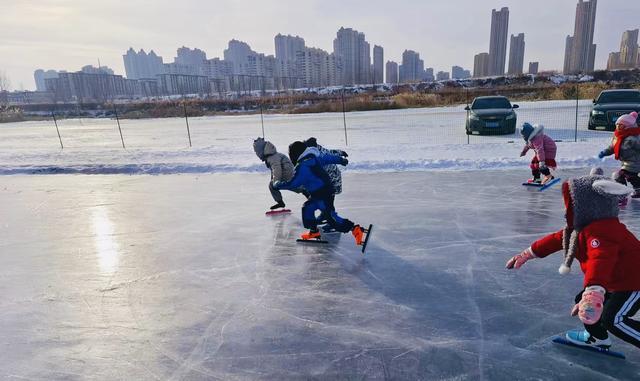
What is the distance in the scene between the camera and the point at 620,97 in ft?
46.3

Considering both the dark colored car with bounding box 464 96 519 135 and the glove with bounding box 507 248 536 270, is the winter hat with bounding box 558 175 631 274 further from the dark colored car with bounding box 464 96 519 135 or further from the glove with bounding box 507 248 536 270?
the dark colored car with bounding box 464 96 519 135

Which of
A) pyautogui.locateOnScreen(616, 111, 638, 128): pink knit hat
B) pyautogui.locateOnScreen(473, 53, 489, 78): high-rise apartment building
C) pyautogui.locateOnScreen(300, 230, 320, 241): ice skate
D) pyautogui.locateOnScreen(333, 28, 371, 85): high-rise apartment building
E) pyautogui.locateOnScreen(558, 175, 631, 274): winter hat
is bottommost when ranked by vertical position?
pyautogui.locateOnScreen(300, 230, 320, 241): ice skate

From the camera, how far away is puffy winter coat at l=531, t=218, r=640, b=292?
230cm

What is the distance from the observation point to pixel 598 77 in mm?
47969

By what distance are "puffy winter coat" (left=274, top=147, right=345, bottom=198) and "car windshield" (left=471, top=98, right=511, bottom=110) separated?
12359 mm

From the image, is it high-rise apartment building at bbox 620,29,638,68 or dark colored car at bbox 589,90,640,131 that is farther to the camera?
high-rise apartment building at bbox 620,29,638,68

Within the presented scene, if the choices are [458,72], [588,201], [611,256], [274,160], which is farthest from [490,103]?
[458,72]

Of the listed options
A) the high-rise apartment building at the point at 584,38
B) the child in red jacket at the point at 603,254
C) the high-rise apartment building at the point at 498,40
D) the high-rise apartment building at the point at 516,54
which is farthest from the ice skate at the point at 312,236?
the high-rise apartment building at the point at 516,54

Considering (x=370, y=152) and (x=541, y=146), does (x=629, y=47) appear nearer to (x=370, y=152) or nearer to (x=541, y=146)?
(x=370, y=152)

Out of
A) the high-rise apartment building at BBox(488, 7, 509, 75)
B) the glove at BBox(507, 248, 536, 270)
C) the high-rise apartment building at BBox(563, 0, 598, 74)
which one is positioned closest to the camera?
the glove at BBox(507, 248, 536, 270)

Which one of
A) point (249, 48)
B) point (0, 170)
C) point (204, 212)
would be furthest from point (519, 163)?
point (249, 48)

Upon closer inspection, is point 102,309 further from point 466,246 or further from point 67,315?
point 466,246

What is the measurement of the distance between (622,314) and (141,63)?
21093 centimetres

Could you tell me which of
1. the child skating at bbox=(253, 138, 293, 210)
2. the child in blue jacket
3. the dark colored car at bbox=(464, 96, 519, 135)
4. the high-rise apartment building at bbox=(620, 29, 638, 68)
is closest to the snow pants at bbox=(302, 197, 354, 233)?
the child in blue jacket
